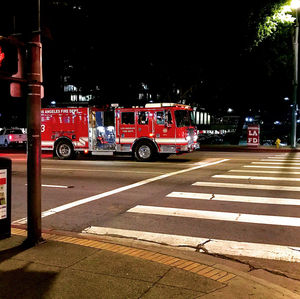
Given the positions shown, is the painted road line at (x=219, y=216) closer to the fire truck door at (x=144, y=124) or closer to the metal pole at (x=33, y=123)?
the metal pole at (x=33, y=123)

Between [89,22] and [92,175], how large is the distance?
551 inches

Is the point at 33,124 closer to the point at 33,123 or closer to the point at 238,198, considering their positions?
the point at 33,123

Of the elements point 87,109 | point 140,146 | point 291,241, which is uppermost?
point 87,109

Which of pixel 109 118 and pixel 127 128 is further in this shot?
pixel 109 118

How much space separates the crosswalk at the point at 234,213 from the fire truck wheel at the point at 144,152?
18.1ft

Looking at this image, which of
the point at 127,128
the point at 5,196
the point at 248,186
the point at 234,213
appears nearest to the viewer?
the point at 5,196

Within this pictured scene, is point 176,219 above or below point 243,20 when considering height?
below

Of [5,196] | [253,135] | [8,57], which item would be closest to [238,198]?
[5,196]

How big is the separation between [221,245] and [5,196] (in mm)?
3519

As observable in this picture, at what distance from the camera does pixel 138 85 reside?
93.7ft

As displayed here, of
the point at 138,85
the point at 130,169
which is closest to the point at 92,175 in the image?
the point at 130,169

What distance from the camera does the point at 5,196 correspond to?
6145mm

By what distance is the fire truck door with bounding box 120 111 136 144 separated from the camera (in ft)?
62.6

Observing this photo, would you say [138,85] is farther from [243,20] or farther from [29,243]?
[29,243]
